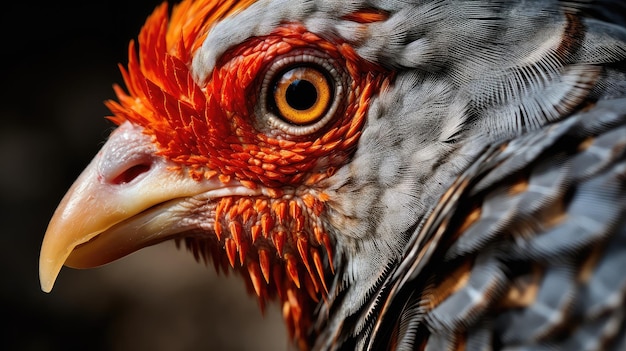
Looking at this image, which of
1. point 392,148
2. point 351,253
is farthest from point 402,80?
point 351,253

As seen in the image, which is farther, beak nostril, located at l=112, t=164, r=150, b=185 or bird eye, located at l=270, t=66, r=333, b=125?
beak nostril, located at l=112, t=164, r=150, b=185

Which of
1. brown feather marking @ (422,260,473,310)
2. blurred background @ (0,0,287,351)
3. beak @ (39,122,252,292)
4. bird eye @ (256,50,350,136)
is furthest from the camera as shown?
blurred background @ (0,0,287,351)

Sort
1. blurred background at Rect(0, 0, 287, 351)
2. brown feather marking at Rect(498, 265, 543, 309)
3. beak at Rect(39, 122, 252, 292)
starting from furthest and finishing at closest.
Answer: blurred background at Rect(0, 0, 287, 351) → beak at Rect(39, 122, 252, 292) → brown feather marking at Rect(498, 265, 543, 309)

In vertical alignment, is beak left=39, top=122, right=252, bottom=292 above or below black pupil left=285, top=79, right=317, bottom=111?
below

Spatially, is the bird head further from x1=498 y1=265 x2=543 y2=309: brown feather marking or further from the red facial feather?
x1=498 y1=265 x2=543 y2=309: brown feather marking

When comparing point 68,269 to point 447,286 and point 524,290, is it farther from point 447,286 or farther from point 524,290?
point 524,290

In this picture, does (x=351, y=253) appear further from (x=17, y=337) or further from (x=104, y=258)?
(x=17, y=337)

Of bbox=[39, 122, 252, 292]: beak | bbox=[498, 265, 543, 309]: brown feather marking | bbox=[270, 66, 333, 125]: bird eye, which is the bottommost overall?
bbox=[498, 265, 543, 309]: brown feather marking

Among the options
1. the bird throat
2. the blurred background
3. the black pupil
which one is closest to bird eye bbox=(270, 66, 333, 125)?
the black pupil
